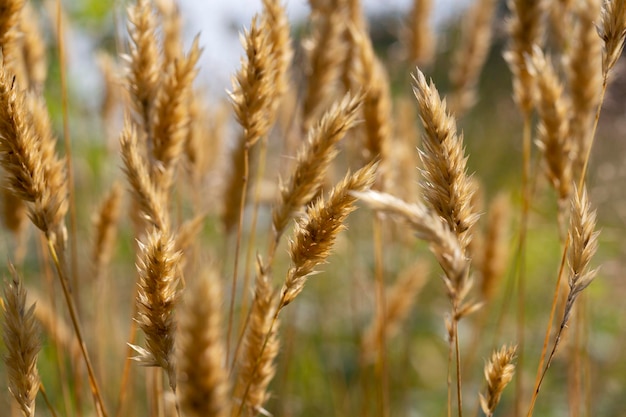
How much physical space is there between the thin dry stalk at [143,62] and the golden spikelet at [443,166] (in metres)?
0.52

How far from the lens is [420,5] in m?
1.93

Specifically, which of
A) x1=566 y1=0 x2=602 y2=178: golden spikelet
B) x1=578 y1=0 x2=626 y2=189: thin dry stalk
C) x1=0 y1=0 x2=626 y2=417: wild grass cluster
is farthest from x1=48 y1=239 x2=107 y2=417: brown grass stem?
x1=566 y1=0 x2=602 y2=178: golden spikelet

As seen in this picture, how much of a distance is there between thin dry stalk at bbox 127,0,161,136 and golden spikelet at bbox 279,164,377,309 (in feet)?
1.63

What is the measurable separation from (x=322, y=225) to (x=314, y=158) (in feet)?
0.46

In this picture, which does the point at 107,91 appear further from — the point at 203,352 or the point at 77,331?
the point at 203,352

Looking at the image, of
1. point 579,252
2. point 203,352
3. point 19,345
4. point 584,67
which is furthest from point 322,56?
point 203,352

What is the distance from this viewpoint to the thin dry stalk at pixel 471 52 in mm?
1927

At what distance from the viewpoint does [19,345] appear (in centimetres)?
83

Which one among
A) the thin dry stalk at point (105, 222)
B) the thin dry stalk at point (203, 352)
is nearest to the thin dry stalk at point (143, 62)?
the thin dry stalk at point (105, 222)

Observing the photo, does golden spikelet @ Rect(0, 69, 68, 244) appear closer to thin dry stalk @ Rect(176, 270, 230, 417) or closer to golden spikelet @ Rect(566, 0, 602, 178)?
thin dry stalk @ Rect(176, 270, 230, 417)

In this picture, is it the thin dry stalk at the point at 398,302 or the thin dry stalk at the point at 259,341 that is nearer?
the thin dry stalk at the point at 259,341

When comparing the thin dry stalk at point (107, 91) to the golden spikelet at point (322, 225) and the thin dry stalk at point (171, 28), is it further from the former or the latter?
the golden spikelet at point (322, 225)

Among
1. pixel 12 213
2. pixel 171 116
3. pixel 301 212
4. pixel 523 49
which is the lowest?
pixel 301 212

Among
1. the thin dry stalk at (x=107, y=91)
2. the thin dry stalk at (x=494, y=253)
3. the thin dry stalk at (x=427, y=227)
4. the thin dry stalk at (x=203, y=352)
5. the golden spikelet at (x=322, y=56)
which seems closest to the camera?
the thin dry stalk at (x=203, y=352)
